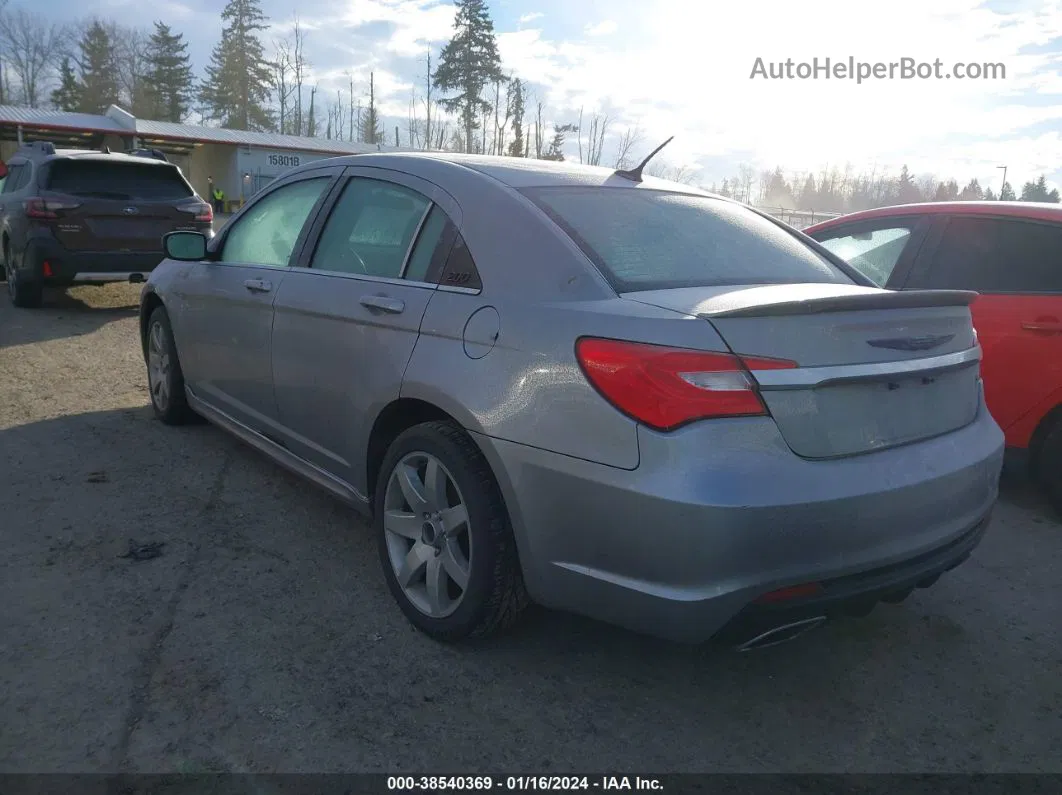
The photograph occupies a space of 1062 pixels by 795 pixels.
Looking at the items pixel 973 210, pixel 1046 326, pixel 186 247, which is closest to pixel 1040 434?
pixel 1046 326

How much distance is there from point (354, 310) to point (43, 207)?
23.0 ft

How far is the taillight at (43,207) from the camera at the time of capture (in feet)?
27.9

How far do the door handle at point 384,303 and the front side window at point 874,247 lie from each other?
306cm

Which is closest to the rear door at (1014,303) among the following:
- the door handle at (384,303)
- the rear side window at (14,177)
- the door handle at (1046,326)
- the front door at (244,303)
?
the door handle at (1046,326)

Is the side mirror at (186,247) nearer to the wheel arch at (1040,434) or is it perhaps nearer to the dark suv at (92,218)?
the wheel arch at (1040,434)

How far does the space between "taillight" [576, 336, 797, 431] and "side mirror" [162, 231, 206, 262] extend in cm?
317

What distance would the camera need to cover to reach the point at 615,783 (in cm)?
223

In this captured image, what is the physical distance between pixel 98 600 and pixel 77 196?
7.00 metres

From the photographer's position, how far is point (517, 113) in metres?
47.2

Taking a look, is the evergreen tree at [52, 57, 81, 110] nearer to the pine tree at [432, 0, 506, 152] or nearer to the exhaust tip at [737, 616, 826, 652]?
the pine tree at [432, 0, 506, 152]

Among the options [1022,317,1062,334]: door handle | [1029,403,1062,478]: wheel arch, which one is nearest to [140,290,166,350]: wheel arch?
[1022,317,1062,334]: door handle

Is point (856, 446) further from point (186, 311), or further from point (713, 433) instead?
point (186, 311)

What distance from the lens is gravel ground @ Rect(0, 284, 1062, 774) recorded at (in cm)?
233

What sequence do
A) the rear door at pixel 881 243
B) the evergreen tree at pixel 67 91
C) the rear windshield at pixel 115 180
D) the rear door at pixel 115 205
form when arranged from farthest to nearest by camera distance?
the evergreen tree at pixel 67 91, the rear windshield at pixel 115 180, the rear door at pixel 115 205, the rear door at pixel 881 243
